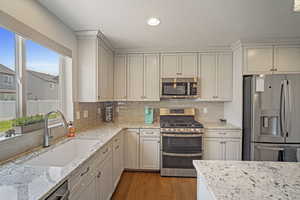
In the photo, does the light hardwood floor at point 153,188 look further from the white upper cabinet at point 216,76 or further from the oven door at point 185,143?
the white upper cabinet at point 216,76

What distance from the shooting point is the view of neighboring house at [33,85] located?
1504 mm

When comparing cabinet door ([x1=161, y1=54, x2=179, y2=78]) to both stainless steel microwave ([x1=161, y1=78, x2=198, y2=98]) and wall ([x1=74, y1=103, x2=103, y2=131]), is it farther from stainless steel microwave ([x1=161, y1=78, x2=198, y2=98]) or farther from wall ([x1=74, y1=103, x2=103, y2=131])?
wall ([x1=74, y1=103, x2=103, y2=131])

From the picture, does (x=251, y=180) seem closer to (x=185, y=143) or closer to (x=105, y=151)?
(x=105, y=151)

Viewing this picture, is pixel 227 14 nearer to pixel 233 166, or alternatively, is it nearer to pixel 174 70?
pixel 174 70

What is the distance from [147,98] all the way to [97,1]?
6.39ft

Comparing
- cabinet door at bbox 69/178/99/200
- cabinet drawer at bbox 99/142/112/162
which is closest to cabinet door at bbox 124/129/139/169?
cabinet drawer at bbox 99/142/112/162

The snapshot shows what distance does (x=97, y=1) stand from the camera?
1.67 metres

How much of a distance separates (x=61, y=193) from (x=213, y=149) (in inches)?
99.9

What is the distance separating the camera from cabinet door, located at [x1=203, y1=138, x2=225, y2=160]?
2.92 metres

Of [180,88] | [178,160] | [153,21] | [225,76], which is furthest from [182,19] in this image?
[178,160]

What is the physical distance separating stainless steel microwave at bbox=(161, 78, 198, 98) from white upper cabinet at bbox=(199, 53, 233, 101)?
179mm

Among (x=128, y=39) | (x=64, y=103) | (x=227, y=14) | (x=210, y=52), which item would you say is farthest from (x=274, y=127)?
(x=64, y=103)

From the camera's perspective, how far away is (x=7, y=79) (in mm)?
1534

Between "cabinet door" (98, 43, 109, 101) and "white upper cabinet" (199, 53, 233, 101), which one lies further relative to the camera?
"white upper cabinet" (199, 53, 233, 101)
